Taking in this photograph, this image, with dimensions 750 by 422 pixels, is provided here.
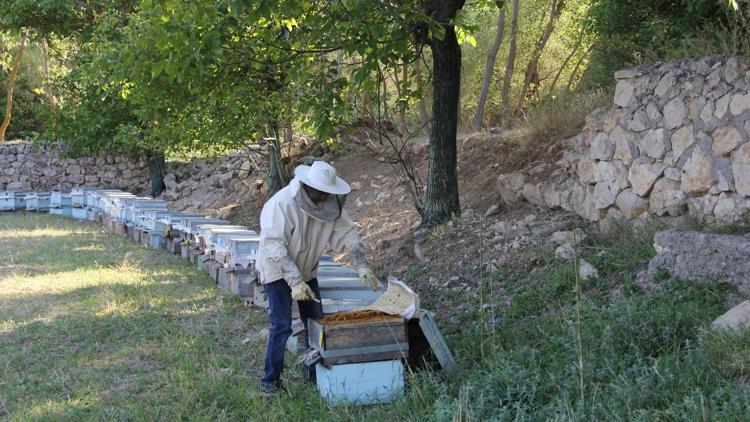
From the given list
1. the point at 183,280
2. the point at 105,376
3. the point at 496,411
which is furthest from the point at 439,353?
the point at 183,280

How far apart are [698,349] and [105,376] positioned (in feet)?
15.5

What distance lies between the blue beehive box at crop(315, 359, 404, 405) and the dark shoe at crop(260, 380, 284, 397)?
463 mm

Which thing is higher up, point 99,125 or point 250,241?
point 99,125

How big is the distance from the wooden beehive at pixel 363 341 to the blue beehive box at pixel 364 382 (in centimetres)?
6

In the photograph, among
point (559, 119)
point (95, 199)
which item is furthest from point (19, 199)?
point (559, 119)

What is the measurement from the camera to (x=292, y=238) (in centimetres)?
583

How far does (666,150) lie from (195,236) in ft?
24.1

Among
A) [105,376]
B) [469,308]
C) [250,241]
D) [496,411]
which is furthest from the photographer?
[250,241]

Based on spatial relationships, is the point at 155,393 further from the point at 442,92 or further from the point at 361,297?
the point at 442,92

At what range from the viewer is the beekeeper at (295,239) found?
564 cm

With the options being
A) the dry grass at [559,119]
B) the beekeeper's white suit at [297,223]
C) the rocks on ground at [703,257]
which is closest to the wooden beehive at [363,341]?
the beekeeper's white suit at [297,223]

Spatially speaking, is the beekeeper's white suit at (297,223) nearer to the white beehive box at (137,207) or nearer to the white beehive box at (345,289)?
the white beehive box at (345,289)

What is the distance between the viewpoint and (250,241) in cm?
955

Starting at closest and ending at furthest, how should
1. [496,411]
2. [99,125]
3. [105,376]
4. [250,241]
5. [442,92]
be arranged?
[496,411]
[105,376]
[250,241]
[442,92]
[99,125]
